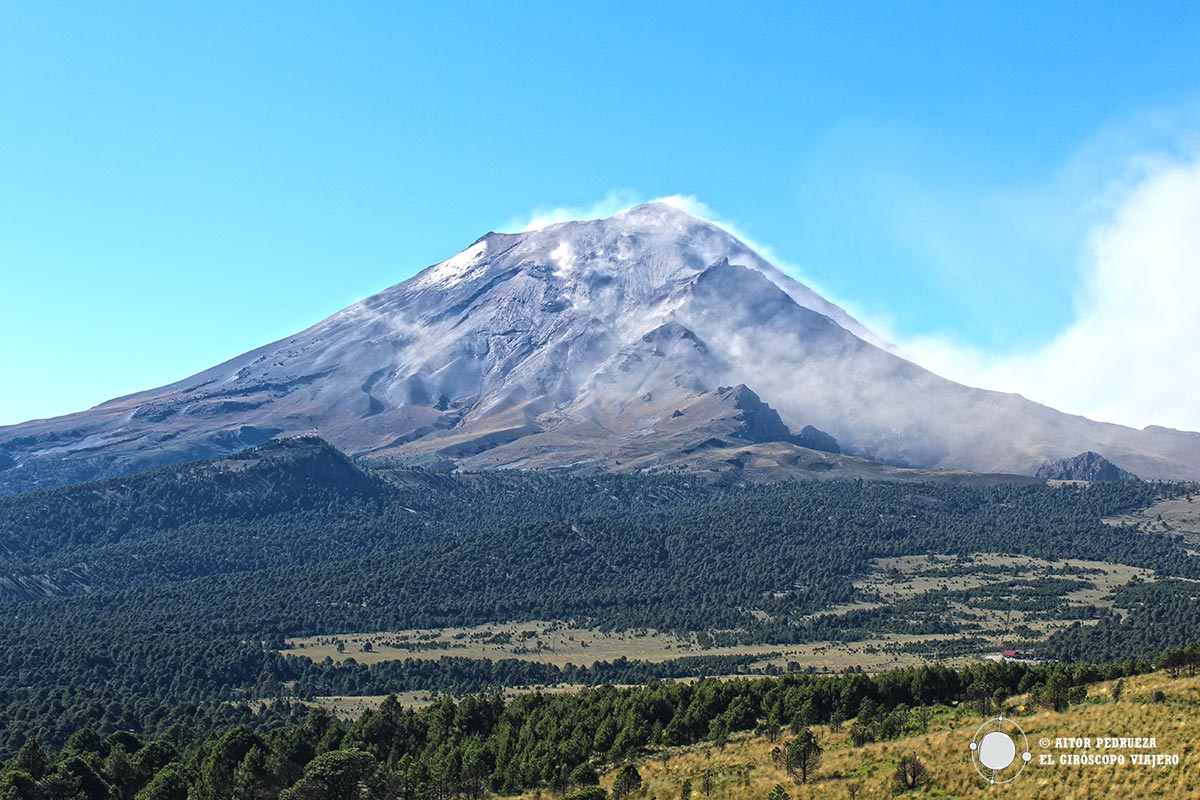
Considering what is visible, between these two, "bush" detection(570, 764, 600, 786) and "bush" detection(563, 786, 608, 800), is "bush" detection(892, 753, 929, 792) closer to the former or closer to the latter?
"bush" detection(563, 786, 608, 800)

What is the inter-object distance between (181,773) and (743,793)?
4343 centimetres

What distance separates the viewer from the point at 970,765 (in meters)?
58.1

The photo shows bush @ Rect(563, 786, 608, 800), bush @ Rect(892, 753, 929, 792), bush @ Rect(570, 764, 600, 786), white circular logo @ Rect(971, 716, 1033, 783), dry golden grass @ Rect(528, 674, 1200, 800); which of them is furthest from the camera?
bush @ Rect(570, 764, 600, 786)

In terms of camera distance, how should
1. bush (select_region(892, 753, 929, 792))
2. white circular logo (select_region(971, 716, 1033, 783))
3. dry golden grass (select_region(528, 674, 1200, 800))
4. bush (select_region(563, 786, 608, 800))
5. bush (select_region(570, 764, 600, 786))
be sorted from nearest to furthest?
dry golden grass (select_region(528, 674, 1200, 800))
white circular logo (select_region(971, 716, 1033, 783))
bush (select_region(892, 753, 929, 792))
bush (select_region(563, 786, 608, 800))
bush (select_region(570, 764, 600, 786))

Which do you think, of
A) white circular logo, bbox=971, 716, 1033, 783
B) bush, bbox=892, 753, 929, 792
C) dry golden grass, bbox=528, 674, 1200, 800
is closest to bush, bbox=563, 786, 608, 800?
dry golden grass, bbox=528, 674, 1200, 800

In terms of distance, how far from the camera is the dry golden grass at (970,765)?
51500 mm

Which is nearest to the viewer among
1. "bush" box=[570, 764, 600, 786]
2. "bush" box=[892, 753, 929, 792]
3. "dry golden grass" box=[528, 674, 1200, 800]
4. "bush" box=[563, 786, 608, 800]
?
"dry golden grass" box=[528, 674, 1200, 800]

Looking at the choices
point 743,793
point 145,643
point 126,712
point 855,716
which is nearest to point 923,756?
point 743,793

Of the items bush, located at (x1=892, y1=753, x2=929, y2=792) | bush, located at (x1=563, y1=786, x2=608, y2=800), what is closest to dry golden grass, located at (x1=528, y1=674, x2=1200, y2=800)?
bush, located at (x1=892, y1=753, x2=929, y2=792)

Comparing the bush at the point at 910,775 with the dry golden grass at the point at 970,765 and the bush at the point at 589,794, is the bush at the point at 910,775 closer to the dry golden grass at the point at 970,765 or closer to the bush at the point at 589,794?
the dry golden grass at the point at 970,765

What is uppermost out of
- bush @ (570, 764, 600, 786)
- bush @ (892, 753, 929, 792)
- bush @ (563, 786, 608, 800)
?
bush @ (892, 753, 929, 792)

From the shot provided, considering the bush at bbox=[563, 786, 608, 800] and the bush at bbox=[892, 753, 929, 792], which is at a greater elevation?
the bush at bbox=[892, 753, 929, 792]

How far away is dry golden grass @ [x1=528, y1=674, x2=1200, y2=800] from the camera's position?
169ft

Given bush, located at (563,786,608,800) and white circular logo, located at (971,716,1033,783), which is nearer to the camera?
white circular logo, located at (971,716,1033,783)
